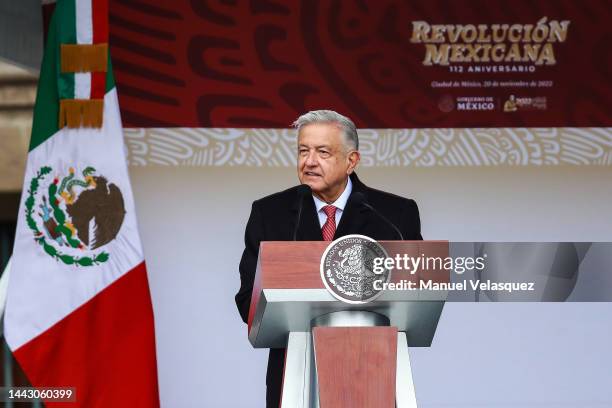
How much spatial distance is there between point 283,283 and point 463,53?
3.39 m

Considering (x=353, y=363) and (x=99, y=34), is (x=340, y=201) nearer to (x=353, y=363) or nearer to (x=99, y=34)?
(x=353, y=363)

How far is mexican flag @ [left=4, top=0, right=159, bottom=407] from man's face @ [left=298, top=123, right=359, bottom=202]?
207 centimetres

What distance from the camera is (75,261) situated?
4922 mm

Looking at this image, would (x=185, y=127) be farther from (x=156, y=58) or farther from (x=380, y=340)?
(x=380, y=340)

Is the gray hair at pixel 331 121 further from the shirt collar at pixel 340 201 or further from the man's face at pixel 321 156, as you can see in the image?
the shirt collar at pixel 340 201

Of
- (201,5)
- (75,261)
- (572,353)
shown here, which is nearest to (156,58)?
(201,5)

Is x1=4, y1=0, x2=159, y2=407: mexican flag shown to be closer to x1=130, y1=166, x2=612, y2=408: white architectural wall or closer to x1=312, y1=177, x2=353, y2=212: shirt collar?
x1=130, y1=166, x2=612, y2=408: white architectural wall

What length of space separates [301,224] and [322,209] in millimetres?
90

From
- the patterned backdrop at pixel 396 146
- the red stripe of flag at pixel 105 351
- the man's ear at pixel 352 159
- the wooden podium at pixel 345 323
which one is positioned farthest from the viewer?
the patterned backdrop at pixel 396 146

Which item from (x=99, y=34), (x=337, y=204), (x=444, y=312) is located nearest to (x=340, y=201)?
(x=337, y=204)

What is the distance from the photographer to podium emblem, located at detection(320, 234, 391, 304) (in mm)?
2381

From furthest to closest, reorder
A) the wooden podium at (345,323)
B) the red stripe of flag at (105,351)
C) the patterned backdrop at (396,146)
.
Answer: the patterned backdrop at (396,146) → the red stripe of flag at (105,351) → the wooden podium at (345,323)

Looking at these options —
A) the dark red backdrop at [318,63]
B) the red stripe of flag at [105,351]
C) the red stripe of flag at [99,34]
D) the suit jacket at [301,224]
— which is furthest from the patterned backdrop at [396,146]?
the suit jacket at [301,224]

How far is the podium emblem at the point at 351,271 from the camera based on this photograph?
7.81 ft
